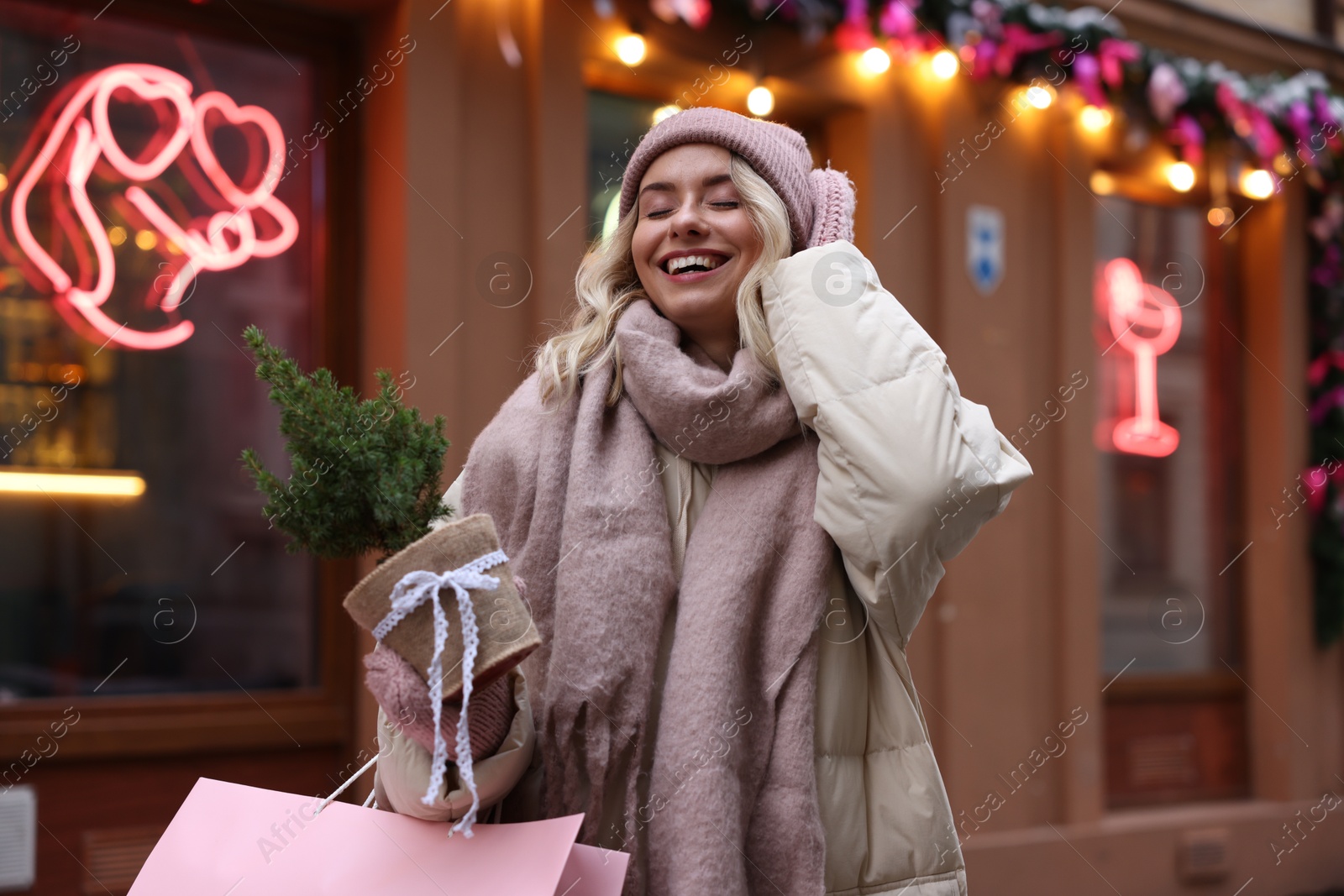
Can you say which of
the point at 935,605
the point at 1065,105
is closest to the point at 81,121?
the point at 935,605

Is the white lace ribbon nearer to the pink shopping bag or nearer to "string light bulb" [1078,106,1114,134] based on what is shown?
the pink shopping bag

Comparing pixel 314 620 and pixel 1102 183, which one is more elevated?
pixel 1102 183

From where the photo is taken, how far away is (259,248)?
4.38 metres

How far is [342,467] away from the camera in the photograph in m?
1.52

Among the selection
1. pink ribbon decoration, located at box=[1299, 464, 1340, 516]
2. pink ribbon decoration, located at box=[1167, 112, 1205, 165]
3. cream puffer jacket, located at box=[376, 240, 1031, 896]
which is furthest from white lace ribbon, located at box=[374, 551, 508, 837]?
pink ribbon decoration, located at box=[1299, 464, 1340, 516]

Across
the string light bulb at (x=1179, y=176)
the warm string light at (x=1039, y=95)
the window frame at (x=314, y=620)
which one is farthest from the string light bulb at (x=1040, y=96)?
the window frame at (x=314, y=620)

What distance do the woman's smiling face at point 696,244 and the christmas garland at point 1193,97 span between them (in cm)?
283

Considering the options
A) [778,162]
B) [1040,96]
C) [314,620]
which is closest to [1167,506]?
[1040,96]

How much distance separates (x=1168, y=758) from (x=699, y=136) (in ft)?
18.4

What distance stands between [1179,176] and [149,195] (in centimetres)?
522

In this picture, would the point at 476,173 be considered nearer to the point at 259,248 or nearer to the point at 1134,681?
the point at 259,248

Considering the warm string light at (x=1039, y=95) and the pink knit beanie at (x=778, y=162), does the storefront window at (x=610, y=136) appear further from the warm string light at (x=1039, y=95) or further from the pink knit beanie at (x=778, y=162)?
the pink knit beanie at (x=778, y=162)

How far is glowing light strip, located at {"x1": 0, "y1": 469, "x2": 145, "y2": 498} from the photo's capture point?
3949mm

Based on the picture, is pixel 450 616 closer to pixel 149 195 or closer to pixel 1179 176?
pixel 149 195
